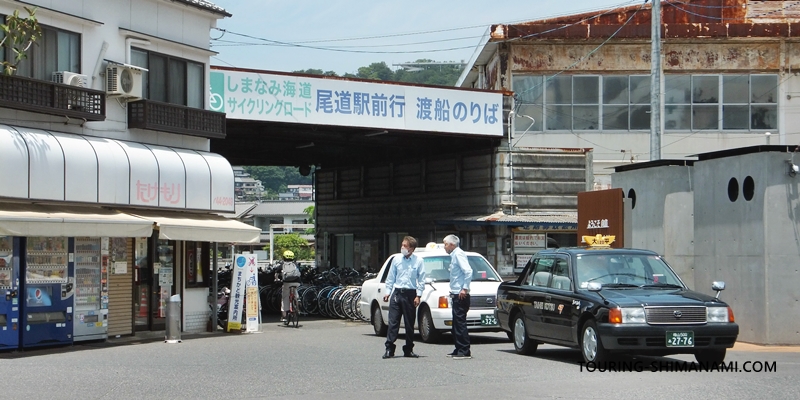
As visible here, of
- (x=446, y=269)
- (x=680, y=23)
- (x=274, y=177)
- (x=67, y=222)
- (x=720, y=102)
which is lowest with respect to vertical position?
(x=446, y=269)

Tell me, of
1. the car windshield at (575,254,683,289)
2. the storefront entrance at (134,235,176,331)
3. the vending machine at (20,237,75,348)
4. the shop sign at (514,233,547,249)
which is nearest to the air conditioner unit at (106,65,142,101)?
the storefront entrance at (134,235,176,331)

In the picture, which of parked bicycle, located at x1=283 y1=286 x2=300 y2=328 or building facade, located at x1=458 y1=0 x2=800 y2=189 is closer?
parked bicycle, located at x1=283 y1=286 x2=300 y2=328

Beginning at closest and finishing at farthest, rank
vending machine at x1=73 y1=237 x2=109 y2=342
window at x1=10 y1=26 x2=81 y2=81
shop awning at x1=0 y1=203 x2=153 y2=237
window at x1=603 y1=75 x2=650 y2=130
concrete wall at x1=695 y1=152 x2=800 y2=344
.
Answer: shop awning at x1=0 y1=203 x2=153 y2=237, concrete wall at x1=695 y1=152 x2=800 y2=344, window at x1=10 y1=26 x2=81 y2=81, vending machine at x1=73 y1=237 x2=109 y2=342, window at x1=603 y1=75 x2=650 y2=130

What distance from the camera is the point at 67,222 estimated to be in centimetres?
1755

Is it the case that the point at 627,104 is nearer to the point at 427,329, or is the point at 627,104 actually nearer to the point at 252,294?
the point at 252,294

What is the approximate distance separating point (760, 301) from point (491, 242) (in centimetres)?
1534

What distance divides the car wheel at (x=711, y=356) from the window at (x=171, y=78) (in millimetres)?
13568

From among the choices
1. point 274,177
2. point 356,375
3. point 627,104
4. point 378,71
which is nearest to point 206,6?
point 356,375

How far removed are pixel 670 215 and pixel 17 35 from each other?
13224mm

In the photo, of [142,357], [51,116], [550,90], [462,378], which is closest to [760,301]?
[462,378]

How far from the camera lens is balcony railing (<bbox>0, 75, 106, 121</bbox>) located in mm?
17844

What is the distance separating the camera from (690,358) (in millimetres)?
15008

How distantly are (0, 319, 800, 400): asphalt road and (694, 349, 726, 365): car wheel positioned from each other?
38cm

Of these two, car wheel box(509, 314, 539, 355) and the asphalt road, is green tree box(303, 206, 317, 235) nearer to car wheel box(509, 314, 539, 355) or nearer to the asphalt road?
the asphalt road
